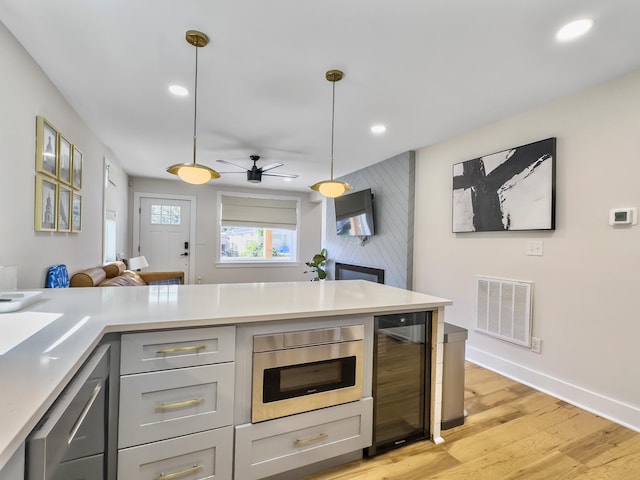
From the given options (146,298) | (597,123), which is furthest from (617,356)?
(146,298)

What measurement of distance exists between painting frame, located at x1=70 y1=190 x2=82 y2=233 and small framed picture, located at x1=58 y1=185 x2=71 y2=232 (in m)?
0.08

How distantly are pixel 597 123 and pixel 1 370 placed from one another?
338cm

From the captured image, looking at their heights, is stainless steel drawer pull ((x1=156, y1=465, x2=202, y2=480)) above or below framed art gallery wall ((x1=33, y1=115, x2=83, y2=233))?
below

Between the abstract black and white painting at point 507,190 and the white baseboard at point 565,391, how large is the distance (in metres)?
1.21

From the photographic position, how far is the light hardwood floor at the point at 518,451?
1.62 meters

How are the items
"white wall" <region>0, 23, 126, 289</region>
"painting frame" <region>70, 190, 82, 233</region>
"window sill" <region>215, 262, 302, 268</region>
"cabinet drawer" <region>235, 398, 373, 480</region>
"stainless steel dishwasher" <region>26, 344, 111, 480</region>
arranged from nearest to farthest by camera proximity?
"stainless steel dishwasher" <region>26, 344, 111, 480</region> → "cabinet drawer" <region>235, 398, 373, 480</region> → "white wall" <region>0, 23, 126, 289</region> → "painting frame" <region>70, 190, 82, 233</region> → "window sill" <region>215, 262, 302, 268</region>

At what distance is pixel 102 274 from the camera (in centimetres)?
306

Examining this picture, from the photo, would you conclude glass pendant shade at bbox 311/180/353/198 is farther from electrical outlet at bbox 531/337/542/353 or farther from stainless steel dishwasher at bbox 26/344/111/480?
electrical outlet at bbox 531/337/542/353

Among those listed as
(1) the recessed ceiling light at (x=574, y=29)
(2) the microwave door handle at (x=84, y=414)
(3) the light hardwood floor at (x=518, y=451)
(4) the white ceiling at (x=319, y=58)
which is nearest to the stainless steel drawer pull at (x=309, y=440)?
(3) the light hardwood floor at (x=518, y=451)

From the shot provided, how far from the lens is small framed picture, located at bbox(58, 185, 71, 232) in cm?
243

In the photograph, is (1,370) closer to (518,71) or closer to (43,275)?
(43,275)

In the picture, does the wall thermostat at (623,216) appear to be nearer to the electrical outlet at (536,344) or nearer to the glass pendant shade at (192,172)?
the electrical outlet at (536,344)

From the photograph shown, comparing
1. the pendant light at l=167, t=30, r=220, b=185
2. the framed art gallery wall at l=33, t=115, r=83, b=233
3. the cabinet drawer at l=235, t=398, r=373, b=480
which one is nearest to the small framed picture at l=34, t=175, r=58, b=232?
the framed art gallery wall at l=33, t=115, r=83, b=233

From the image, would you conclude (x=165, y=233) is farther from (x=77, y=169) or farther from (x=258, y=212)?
(x=77, y=169)
